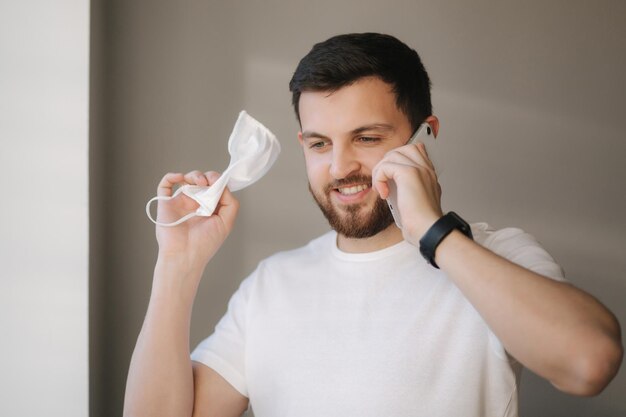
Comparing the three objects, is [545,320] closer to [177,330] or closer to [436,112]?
[177,330]

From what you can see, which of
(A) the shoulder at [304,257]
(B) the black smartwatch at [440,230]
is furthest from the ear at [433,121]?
(B) the black smartwatch at [440,230]

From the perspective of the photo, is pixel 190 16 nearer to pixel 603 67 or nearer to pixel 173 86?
pixel 173 86

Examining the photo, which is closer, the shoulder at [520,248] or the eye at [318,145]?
the shoulder at [520,248]

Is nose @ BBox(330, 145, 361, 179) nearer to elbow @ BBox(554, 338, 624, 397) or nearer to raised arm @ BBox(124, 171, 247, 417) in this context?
raised arm @ BBox(124, 171, 247, 417)

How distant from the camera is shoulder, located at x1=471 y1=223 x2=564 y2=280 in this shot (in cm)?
130

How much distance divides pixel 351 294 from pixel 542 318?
0.64 m

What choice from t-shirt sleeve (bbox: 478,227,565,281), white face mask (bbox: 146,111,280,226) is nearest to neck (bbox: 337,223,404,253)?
t-shirt sleeve (bbox: 478,227,565,281)

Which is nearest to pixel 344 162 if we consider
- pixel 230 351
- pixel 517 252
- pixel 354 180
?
pixel 354 180

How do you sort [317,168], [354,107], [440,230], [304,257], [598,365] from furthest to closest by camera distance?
[304,257]
[317,168]
[354,107]
[440,230]
[598,365]

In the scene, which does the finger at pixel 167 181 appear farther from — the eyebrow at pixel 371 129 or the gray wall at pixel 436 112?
the gray wall at pixel 436 112

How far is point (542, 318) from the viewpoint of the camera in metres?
1.11

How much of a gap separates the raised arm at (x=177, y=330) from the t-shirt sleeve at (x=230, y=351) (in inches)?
0.9

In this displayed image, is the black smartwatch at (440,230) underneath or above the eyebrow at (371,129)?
underneath

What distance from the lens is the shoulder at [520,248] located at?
130 centimetres
